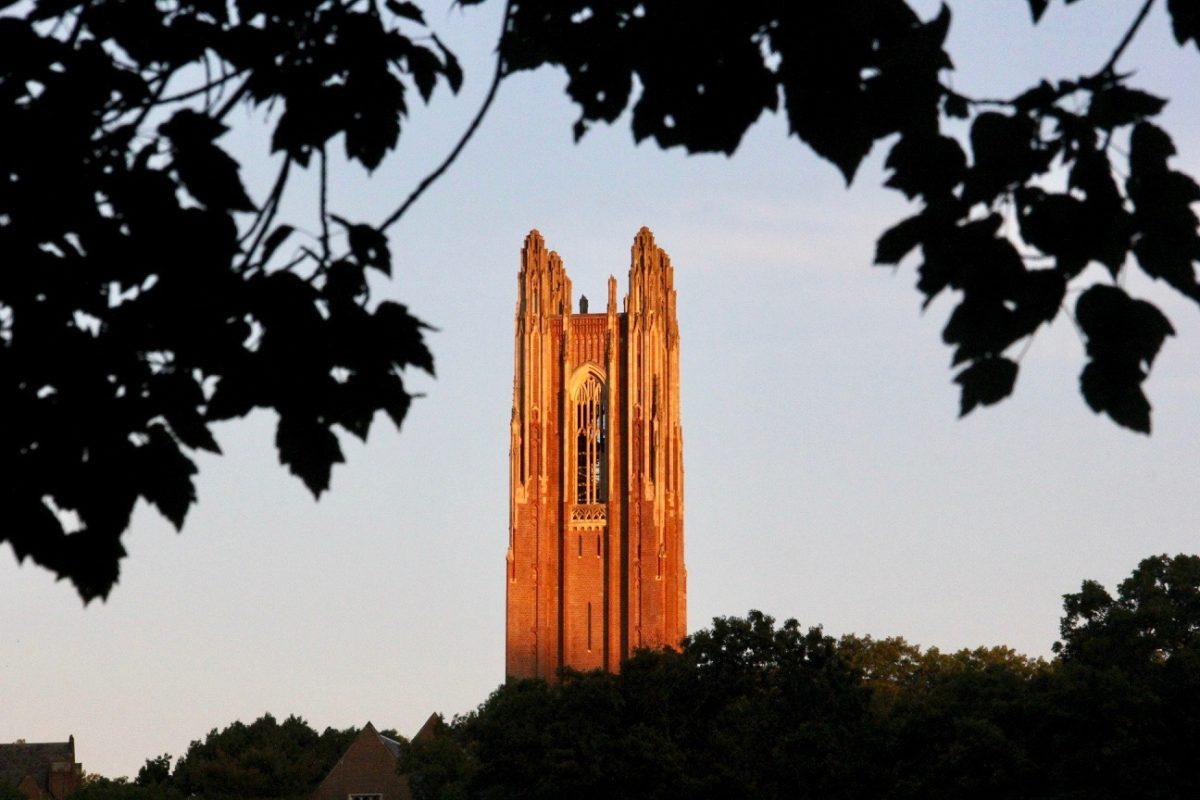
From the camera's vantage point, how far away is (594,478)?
276 ft

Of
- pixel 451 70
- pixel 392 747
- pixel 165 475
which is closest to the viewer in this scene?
pixel 165 475

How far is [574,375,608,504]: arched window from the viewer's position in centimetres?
8375

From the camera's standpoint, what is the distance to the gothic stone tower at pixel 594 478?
268 ft

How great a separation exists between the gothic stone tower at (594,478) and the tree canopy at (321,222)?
7531cm

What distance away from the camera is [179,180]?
17.8 feet

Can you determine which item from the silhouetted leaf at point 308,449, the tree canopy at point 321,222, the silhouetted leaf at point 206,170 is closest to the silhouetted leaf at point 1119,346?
the tree canopy at point 321,222

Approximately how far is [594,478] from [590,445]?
1.46m

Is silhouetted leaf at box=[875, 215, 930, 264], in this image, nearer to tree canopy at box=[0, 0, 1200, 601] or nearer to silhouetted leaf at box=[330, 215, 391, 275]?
tree canopy at box=[0, 0, 1200, 601]

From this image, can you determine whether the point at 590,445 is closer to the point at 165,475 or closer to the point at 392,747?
the point at 392,747

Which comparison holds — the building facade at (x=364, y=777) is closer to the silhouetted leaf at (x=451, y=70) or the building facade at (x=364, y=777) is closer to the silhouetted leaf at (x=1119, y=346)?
the silhouetted leaf at (x=451, y=70)

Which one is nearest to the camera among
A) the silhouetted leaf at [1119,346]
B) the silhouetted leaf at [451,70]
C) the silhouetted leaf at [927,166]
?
the silhouetted leaf at [1119,346]

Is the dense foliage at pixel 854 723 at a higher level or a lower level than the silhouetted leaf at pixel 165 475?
higher

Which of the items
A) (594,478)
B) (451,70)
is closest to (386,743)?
(594,478)

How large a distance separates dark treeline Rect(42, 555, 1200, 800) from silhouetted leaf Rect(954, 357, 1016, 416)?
36.8 m
